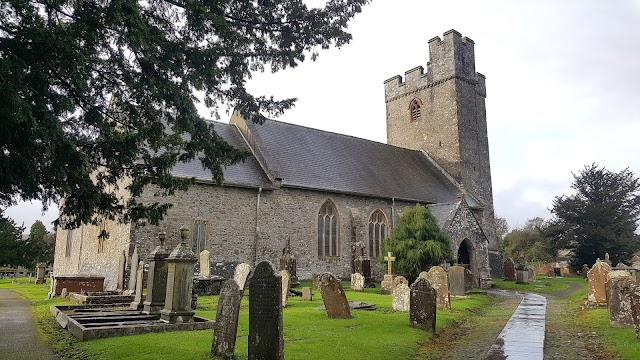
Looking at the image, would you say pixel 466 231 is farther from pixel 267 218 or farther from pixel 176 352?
pixel 176 352

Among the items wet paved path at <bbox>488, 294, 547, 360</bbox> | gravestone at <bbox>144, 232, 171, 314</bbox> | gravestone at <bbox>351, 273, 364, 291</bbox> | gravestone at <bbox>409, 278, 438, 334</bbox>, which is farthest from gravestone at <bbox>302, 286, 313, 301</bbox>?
wet paved path at <bbox>488, 294, 547, 360</bbox>

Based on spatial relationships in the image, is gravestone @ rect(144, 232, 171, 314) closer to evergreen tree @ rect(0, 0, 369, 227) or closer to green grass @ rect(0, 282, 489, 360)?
green grass @ rect(0, 282, 489, 360)

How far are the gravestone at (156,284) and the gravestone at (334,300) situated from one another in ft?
12.8

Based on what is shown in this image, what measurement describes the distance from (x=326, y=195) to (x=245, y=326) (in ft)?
46.9

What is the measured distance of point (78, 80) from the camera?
5.96 metres

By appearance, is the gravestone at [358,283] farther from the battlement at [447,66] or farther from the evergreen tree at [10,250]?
the battlement at [447,66]

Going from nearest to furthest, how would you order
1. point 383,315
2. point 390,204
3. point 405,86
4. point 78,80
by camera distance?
point 78,80 < point 383,315 < point 390,204 < point 405,86

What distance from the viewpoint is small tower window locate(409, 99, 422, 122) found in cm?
3531

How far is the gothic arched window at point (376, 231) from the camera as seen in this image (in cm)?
2516

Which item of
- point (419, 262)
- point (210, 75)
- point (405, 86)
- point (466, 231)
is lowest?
point (419, 262)

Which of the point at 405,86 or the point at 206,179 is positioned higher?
the point at 405,86

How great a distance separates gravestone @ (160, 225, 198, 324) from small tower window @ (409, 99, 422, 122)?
2797 centimetres

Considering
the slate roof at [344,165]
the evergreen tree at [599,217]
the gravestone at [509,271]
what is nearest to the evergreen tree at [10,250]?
the slate roof at [344,165]

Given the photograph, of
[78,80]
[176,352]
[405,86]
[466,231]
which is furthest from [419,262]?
[405,86]
